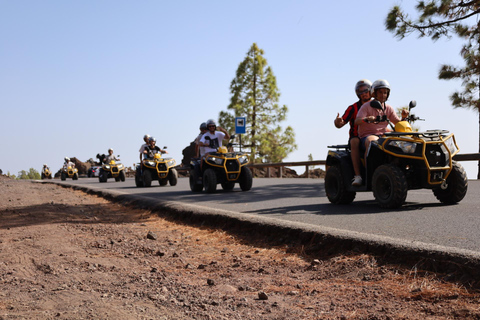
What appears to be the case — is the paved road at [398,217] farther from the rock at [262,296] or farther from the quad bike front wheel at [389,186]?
the rock at [262,296]

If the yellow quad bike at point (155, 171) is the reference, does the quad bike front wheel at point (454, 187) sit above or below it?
below

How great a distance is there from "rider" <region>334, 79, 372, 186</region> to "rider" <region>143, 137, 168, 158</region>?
1200cm

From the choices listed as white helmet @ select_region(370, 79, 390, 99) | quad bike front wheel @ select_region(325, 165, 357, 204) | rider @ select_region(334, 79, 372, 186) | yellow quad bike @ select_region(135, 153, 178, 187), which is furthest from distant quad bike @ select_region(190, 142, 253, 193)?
white helmet @ select_region(370, 79, 390, 99)

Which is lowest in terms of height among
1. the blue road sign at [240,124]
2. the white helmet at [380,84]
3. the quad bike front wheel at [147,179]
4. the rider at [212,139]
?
the quad bike front wheel at [147,179]

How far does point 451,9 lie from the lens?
2061 centimetres

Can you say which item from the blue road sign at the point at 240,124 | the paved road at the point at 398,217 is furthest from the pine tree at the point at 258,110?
the paved road at the point at 398,217

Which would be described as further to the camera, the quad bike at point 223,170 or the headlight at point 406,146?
the quad bike at point 223,170

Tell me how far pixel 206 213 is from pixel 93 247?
108 inches

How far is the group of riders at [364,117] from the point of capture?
8039 millimetres

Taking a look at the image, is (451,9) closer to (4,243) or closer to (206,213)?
(206,213)

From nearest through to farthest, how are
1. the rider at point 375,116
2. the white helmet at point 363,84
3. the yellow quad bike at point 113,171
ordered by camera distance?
the rider at point 375,116
the white helmet at point 363,84
the yellow quad bike at point 113,171

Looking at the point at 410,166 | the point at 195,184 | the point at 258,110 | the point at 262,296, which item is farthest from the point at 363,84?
the point at 258,110

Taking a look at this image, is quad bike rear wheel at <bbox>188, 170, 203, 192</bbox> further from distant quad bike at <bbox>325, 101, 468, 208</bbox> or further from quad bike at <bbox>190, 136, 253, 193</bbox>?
distant quad bike at <bbox>325, 101, 468, 208</bbox>

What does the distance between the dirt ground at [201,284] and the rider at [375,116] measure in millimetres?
3039
